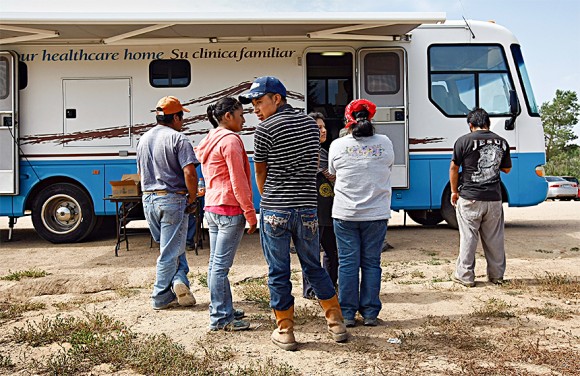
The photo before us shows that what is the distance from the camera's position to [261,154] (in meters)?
3.79

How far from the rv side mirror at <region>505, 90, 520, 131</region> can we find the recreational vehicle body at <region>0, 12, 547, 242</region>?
0.02m

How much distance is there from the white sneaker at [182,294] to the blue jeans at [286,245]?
1351mm

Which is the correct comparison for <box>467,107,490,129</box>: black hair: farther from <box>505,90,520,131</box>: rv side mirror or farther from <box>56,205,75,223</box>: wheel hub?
<box>56,205,75,223</box>: wheel hub

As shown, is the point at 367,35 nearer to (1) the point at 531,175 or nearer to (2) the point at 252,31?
(2) the point at 252,31

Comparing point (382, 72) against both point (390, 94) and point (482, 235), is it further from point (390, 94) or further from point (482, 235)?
point (482, 235)

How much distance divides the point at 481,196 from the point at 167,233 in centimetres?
317

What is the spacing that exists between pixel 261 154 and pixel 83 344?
1.84 metres

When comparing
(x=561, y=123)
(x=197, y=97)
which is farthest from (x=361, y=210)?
(x=561, y=123)

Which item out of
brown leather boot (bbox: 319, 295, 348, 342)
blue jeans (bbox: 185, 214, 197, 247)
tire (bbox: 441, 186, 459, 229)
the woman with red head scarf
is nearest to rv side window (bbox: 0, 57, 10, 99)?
blue jeans (bbox: 185, 214, 197, 247)

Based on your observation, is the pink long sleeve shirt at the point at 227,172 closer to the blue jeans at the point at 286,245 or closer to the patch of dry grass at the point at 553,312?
the blue jeans at the point at 286,245

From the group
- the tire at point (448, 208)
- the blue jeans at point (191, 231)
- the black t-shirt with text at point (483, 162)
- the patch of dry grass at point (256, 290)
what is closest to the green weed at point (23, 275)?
the blue jeans at point (191, 231)

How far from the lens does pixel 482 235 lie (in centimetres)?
582

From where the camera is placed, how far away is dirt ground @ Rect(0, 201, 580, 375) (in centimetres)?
360

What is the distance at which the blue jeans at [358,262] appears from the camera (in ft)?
14.3
